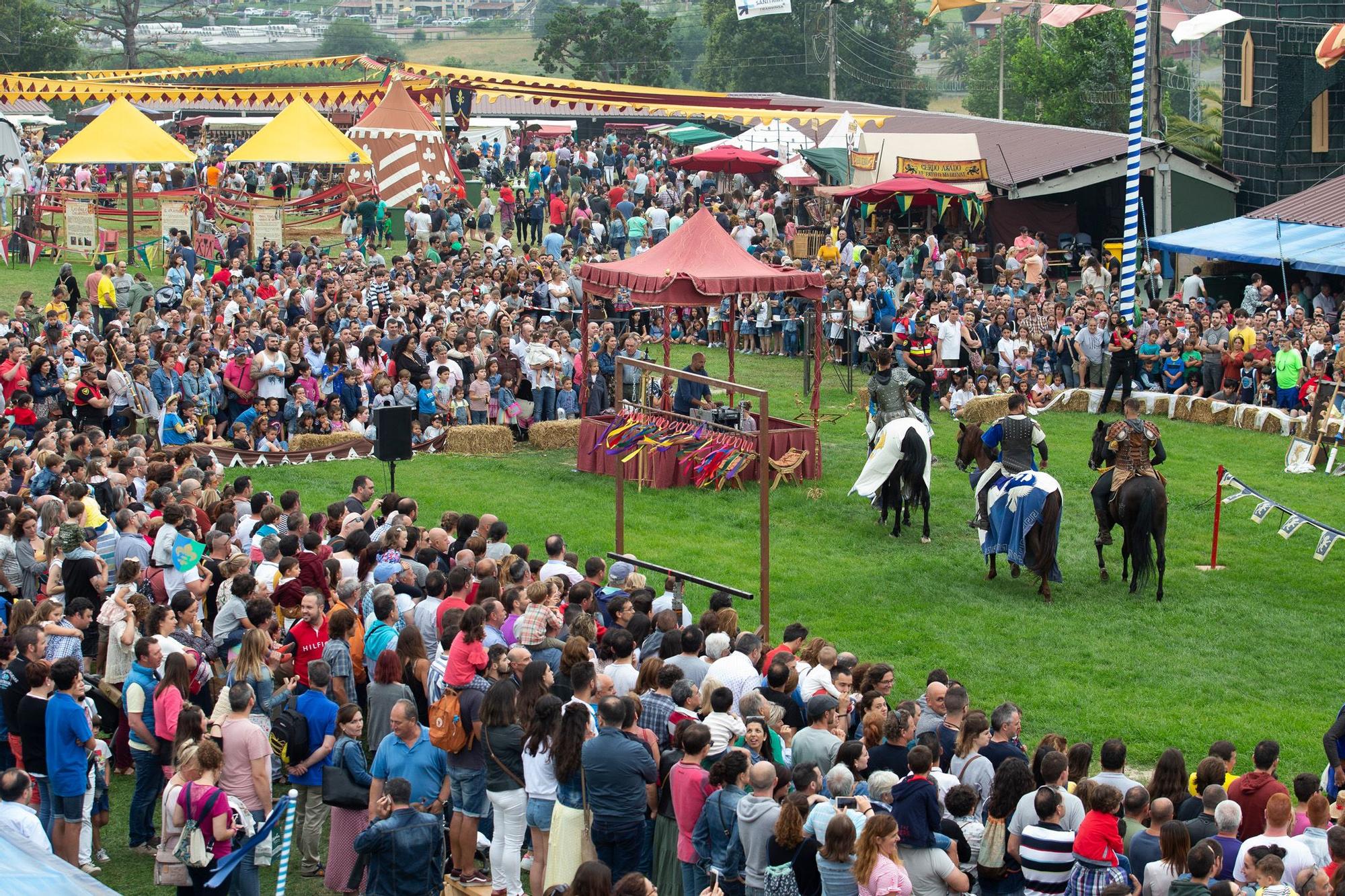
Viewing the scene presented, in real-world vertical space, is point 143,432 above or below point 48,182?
below

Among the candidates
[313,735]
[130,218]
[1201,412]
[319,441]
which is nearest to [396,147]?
[130,218]

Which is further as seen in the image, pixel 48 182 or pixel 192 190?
pixel 48 182

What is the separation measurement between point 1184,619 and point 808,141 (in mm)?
28721

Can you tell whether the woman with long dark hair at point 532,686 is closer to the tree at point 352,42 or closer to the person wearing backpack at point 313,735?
the person wearing backpack at point 313,735

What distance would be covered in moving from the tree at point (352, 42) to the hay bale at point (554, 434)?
101 metres

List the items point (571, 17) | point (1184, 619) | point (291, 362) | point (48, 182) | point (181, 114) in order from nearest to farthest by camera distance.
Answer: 1. point (1184, 619)
2. point (291, 362)
3. point (48, 182)
4. point (181, 114)
5. point (571, 17)

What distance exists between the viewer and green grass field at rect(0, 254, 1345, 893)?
11953mm

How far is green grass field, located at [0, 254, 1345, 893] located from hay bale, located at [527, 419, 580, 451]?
0.25 meters

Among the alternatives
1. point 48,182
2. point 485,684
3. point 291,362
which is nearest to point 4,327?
point 291,362

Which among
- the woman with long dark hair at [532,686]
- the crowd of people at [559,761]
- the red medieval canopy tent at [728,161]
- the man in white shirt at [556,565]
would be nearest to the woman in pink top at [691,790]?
the crowd of people at [559,761]

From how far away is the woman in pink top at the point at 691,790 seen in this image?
26.4ft

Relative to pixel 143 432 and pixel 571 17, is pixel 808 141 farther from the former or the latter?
pixel 571 17

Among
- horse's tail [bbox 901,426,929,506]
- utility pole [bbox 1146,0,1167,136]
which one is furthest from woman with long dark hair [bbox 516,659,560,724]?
utility pole [bbox 1146,0,1167,136]

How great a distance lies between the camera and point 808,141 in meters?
41.3
